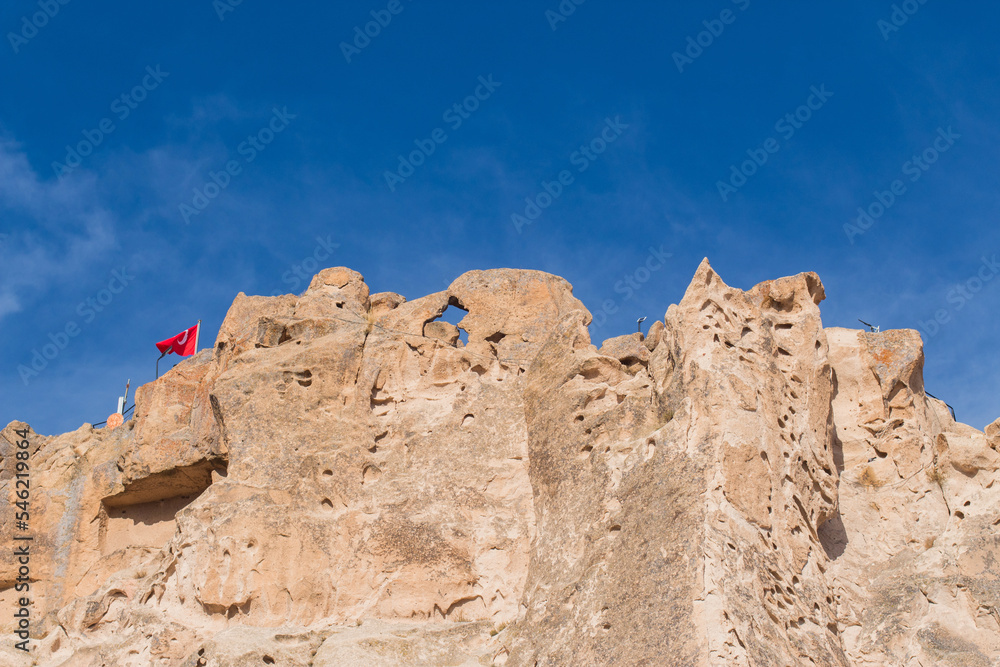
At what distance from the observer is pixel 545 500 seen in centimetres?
1797

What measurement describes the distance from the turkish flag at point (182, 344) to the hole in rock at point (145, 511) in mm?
6786

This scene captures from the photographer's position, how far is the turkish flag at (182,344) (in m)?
28.7

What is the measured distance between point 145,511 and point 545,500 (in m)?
8.86

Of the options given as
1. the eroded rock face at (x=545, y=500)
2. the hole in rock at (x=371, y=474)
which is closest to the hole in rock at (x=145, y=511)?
the eroded rock face at (x=545, y=500)

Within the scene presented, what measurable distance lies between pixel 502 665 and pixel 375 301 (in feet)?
29.1

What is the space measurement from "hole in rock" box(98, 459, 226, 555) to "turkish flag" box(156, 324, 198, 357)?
6.79 metres

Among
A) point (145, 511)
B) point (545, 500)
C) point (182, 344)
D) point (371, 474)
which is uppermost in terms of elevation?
point (182, 344)

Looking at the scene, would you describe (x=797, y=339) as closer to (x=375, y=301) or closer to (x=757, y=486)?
(x=757, y=486)

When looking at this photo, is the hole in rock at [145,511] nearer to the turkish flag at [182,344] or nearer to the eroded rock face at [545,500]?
the eroded rock face at [545,500]

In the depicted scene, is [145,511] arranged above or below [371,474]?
above

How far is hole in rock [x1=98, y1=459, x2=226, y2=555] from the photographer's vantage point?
71.5ft

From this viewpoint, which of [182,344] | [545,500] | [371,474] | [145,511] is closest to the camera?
[545,500]

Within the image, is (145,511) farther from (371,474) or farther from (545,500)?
(545,500)

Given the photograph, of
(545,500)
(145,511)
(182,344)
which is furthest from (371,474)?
(182,344)
